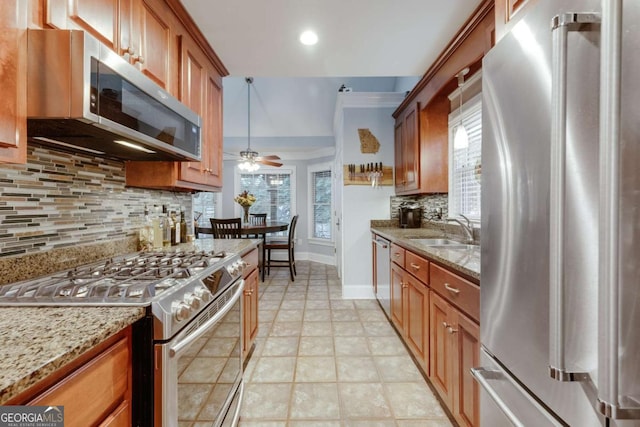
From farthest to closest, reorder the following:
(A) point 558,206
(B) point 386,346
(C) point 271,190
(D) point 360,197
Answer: (C) point 271,190
(D) point 360,197
(B) point 386,346
(A) point 558,206

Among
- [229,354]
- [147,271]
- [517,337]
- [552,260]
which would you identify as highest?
[552,260]

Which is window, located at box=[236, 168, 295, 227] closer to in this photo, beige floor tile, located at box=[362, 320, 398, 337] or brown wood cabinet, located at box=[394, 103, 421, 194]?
brown wood cabinet, located at box=[394, 103, 421, 194]

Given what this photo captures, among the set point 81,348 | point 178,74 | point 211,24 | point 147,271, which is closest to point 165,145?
point 147,271

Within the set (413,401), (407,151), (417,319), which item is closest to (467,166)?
(407,151)

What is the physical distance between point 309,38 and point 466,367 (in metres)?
2.23

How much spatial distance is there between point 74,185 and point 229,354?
1.10m

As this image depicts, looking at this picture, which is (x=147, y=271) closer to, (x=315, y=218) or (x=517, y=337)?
(x=517, y=337)

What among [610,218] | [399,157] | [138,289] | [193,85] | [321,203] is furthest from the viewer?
[321,203]

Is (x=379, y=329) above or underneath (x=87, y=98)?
underneath

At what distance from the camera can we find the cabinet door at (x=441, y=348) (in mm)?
1460

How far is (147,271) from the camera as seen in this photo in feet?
3.79

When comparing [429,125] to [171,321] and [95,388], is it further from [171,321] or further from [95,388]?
[95,388]

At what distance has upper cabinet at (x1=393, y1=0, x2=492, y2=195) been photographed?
2012 millimetres

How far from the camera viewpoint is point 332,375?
1.98m
